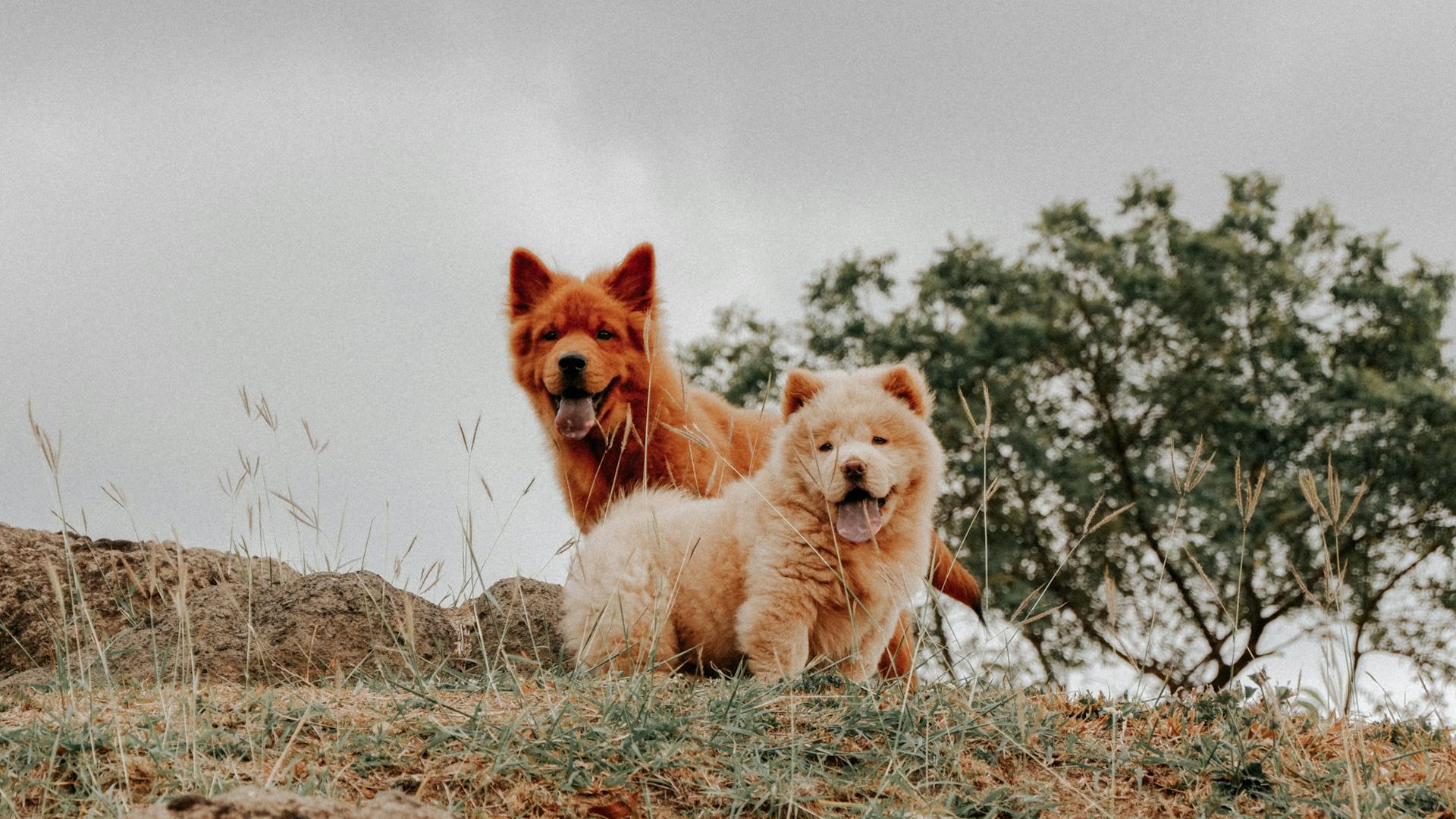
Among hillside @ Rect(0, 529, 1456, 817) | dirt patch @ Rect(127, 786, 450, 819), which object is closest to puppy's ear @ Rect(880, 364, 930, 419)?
hillside @ Rect(0, 529, 1456, 817)

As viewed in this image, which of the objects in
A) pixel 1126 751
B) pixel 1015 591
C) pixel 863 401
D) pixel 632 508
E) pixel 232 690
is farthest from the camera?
pixel 1015 591

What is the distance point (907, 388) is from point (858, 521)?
2.33 ft

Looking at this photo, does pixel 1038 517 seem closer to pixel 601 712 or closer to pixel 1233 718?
pixel 1233 718

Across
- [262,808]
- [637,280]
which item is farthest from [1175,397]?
[262,808]

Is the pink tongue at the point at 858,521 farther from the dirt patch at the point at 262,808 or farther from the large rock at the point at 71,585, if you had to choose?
the large rock at the point at 71,585

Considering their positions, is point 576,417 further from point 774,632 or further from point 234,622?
point 774,632

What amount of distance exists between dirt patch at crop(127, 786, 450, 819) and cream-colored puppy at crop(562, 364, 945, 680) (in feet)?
7.20

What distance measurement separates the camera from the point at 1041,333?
15711mm

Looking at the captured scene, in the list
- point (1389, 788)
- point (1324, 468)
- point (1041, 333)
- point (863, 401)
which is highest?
point (1041, 333)

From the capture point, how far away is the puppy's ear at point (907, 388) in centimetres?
534

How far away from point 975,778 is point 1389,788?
136cm

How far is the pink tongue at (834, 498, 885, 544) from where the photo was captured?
5.02m

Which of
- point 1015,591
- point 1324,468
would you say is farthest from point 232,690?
point 1324,468

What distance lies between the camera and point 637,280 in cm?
728
